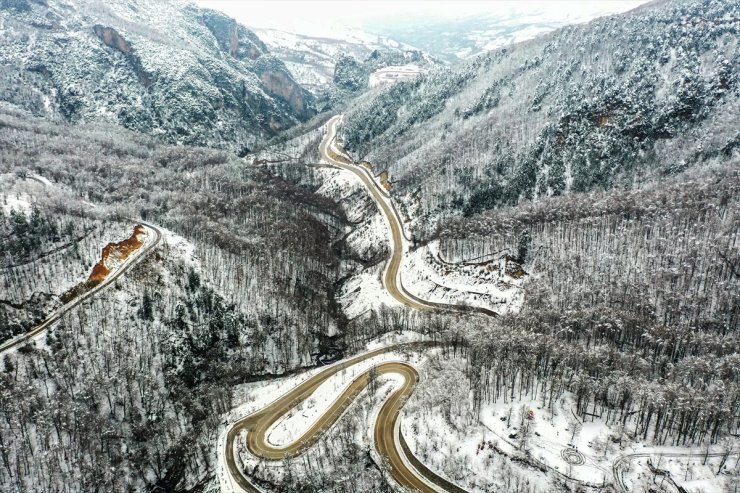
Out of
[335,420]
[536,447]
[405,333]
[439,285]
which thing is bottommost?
[335,420]

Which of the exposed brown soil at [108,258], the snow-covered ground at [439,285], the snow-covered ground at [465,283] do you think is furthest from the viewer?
the snow-covered ground at [439,285]

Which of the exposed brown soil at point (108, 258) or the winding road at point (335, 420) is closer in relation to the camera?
the winding road at point (335, 420)

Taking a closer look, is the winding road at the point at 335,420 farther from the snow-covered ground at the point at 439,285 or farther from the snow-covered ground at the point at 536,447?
the snow-covered ground at the point at 439,285

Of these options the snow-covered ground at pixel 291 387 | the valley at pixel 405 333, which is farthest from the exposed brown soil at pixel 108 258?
the snow-covered ground at pixel 291 387

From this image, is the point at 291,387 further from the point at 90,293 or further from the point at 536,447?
the point at 536,447

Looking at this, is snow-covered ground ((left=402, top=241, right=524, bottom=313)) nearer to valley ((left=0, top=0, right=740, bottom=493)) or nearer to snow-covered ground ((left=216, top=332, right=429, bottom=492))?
valley ((left=0, top=0, right=740, bottom=493))

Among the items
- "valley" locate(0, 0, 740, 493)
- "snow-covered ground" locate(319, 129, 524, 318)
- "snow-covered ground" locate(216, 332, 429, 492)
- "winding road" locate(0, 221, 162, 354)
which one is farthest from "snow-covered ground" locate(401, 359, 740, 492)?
"winding road" locate(0, 221, 162, 354)

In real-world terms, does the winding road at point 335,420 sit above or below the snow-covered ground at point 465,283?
below

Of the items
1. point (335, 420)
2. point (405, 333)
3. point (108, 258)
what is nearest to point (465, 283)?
point (405, 333)

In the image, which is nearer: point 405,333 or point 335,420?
point 335,420

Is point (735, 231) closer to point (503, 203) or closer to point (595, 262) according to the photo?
point (595, 262)
